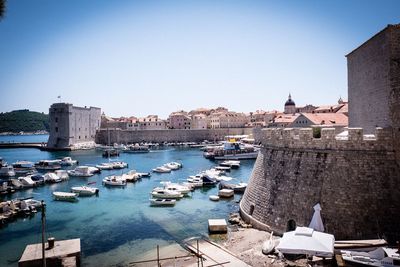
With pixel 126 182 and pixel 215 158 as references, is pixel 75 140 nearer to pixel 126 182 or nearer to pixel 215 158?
pixel 215 158

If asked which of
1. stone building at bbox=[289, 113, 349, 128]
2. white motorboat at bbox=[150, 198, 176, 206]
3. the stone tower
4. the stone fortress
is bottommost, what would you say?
white motorboat at bbox=[150, 198, 176, 206]

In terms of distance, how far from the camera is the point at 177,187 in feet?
→ 107

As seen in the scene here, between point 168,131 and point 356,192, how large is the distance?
9685cm

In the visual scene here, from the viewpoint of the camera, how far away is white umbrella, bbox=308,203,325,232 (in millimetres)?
12722

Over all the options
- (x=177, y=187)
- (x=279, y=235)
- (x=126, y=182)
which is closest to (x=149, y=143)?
(x=126, y=182)

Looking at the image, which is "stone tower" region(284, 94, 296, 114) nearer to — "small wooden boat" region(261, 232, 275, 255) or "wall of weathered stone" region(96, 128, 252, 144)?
"wall of weathered stone" region(96, 128, 252, 144)

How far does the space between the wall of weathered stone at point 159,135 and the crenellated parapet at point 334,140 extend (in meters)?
90.7

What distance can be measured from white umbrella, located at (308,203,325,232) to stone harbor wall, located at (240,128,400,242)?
19.7 inches

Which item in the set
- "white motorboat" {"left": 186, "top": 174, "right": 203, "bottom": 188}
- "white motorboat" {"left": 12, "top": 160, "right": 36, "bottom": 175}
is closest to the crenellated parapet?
"white motorboat" {"left": 186, "top": 174, "right": 203, "bottom": 188}

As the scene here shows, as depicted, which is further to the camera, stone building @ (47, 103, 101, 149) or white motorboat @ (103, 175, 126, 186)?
stone building @ (47, 103, 101, 149)

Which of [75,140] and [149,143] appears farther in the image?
[149,143]

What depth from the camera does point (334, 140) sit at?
13.8 meters

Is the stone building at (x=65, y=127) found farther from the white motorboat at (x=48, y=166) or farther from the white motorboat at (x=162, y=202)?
the white motorboat at (x=162, y=202)

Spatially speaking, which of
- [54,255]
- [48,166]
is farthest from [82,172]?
[54,255]
